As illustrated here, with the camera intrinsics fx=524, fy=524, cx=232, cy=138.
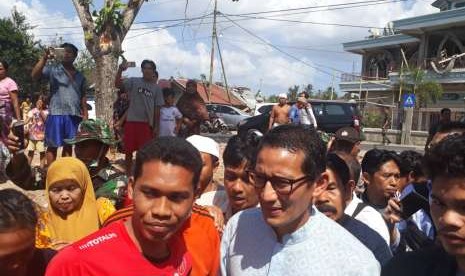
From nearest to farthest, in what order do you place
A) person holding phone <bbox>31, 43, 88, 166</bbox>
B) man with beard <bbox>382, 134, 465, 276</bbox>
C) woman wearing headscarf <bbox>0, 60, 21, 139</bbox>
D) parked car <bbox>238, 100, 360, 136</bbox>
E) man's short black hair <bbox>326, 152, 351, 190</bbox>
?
man with beard <bbox>382, 134, 465, 276</bbox> < man's short black hair <bbox>326, 152, 351, 190</bbox> < person holding phone <bbox>31, 43, 88, 166</bbox> < woman wearing headscarf <bbox>0, 60, 21, 139</bbox> < parked car <bbox>238, 100, 360, 136</bbox>

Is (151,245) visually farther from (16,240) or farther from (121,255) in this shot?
(16,240)

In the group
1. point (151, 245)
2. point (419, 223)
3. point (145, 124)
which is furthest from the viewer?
point (145, 124)

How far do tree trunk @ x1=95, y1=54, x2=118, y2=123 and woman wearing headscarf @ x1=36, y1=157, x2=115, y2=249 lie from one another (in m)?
5.00

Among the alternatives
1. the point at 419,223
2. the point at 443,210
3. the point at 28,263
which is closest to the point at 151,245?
the point at 28,263

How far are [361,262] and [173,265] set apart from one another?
0.67 metres

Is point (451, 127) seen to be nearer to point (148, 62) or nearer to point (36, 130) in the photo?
point (148, 62)

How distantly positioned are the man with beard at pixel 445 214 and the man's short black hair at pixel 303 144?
1.26 ft

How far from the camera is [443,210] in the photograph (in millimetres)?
1609

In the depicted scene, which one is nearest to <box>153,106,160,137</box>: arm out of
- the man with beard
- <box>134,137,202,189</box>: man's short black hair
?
<box>134,137,202,189</box>: man's short black hair

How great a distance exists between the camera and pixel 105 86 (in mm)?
7707

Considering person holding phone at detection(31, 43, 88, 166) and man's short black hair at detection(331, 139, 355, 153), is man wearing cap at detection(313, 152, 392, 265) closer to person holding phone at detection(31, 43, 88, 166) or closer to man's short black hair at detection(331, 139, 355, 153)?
man's short black hair at detection(331, 139, 355, 153)

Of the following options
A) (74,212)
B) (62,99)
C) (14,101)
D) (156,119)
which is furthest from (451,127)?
(14,101)

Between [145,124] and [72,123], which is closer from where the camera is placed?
[72,123]

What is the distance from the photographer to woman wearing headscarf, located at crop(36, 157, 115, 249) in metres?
2.63
